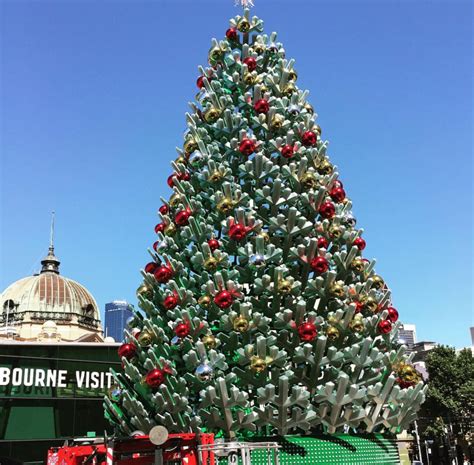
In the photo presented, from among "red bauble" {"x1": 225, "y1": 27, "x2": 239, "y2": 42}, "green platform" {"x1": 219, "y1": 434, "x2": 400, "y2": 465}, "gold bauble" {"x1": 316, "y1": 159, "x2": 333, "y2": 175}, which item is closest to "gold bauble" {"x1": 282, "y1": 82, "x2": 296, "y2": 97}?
"gold bauble" {"x1": 316, "y1": 159, "x2": 333, "y2": 175}

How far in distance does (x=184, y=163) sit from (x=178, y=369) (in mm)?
5445

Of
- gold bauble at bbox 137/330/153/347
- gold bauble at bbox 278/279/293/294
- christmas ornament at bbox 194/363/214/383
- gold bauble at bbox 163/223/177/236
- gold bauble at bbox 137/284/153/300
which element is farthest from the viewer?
gold bauble at bbox 163/223/177/236

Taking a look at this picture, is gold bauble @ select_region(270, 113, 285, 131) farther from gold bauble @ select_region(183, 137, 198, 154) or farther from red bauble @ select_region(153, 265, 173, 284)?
red bauble @ select_region(153, 265, 173, 284)

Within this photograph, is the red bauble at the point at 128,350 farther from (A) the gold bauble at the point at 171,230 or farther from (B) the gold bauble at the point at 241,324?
(B) the gold bauble at the point at 241,324

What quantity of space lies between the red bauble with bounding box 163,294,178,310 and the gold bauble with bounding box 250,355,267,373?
232 centimetres

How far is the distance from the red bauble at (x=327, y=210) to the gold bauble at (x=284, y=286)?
2.13m

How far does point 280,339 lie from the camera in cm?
1164

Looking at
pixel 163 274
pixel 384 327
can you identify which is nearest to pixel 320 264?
pixel 384 327

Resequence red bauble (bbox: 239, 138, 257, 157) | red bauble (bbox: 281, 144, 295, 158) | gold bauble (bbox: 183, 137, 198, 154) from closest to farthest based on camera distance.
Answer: red bauble (bbox: 239, 138, 257, 157), red bauble (bbox: 281, 144, 295, 158), gold bauble (bbox: 183, 137, 198, 154)

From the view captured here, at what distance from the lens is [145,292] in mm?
13055

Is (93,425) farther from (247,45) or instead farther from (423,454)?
(423,454)

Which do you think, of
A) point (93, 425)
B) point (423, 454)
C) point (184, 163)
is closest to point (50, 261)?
point (423, 454)

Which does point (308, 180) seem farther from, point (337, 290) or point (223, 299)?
point (223, 299)

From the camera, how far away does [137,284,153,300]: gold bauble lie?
13.0 meters
